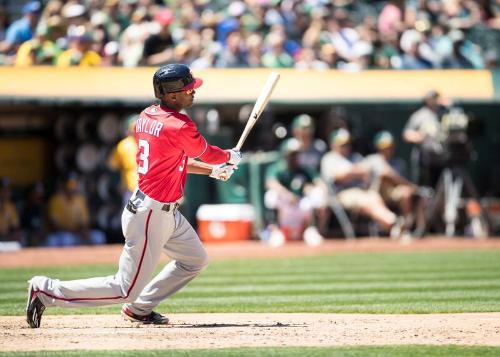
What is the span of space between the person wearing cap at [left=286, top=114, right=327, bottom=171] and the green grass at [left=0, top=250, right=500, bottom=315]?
2.52 metres

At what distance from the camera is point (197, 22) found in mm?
17109

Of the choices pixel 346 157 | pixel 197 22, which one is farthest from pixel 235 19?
pixel 346 157

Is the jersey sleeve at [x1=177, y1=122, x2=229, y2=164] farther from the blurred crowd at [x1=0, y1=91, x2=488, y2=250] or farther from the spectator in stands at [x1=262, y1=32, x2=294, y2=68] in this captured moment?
the spectator in stands at [x1=262, y1=32, x2=294, y2=68]

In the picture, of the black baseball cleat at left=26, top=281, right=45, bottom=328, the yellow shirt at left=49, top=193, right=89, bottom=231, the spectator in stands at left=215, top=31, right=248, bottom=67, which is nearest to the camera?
the black baseball cleat at left=26, top=281, right=45, bottom=328

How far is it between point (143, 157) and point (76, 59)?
887 centimetres

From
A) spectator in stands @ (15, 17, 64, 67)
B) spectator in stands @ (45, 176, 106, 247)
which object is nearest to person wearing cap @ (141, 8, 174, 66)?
spectator in stands @ (15, 17, 64, 67)

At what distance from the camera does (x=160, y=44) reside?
54.0 ft

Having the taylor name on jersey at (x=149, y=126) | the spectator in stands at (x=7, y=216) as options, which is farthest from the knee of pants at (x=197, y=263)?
the spectator in stands at (x=7, y=216)

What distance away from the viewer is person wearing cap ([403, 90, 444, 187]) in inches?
614

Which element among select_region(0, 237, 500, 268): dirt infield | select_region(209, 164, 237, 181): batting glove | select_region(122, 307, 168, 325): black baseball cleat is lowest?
select_region(0, 237, 500, 268): dirt infield

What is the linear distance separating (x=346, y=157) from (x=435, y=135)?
144 cm

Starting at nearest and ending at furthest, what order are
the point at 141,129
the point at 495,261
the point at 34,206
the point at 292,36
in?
the point at 141,129 < the point at 495,261 < the point at 34,206 < the point at 292,36

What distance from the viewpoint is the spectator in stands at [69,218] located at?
15094 mm

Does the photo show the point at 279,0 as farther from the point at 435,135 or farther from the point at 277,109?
the point at 435,135
